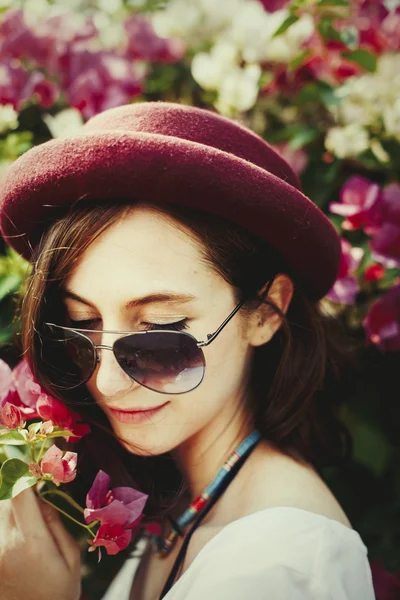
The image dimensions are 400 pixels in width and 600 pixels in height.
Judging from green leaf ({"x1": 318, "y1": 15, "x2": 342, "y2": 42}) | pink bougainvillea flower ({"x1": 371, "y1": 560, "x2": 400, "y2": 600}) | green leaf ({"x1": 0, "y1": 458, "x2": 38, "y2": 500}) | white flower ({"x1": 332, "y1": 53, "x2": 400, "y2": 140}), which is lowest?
pink bougainvillea flower ({"x1": 371, "y1": 560, "x2": 400, "y2": 600})

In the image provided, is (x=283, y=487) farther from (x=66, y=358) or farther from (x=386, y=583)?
(x=386, y=583)

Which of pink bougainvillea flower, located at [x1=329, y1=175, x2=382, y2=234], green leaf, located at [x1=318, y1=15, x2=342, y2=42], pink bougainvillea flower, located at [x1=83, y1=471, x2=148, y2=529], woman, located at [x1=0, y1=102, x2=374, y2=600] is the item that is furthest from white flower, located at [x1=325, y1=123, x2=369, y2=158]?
pink bougainvillea flower, located at [x1=83, y1=471, x2=148, y2=529]

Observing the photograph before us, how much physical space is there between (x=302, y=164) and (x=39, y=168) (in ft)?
3.59

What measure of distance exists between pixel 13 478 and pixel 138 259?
456mm

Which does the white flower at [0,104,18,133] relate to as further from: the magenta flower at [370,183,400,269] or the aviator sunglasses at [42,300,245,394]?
the magenta flower at [370,183,400,269]

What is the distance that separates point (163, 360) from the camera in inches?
48.9

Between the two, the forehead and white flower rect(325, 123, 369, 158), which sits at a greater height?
the forehead

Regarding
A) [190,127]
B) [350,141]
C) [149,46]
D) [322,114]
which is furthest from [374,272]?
[149,46]

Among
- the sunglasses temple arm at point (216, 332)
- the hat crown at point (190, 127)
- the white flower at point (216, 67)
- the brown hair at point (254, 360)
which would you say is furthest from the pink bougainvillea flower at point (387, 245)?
the white flower at point (216, 67)

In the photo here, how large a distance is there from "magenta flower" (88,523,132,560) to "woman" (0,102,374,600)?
0.16m

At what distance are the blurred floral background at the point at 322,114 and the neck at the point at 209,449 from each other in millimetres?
488

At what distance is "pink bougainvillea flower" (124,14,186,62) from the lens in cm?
230

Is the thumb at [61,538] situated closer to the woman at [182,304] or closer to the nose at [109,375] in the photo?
the woman at [182,304]

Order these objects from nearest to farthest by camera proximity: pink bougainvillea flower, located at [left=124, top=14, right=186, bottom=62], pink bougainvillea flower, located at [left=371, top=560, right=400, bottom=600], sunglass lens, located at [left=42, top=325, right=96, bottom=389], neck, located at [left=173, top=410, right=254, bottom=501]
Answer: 1. sunglass lens, located at [left=42, top=325, right=96, bottom=389]
2. neck, located at [left=173, top=410, right=254, bottom=501]
3. pink bougainvillea flower, located at [left=371, top=560, right=400, bottom=600]
4. pink bougainvillea flower, located at [left=124, top=14, right=186, bottom=62]
